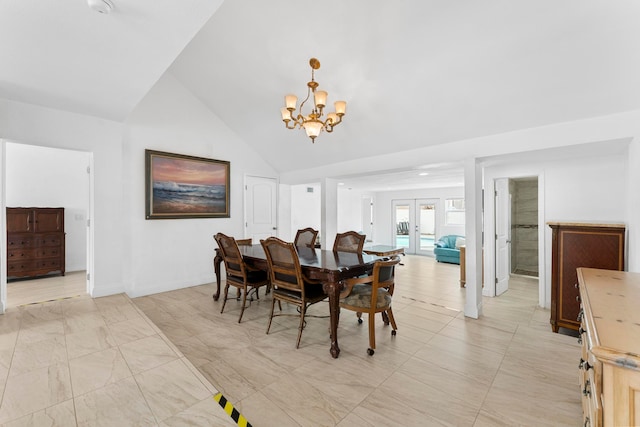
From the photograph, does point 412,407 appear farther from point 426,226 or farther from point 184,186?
point 426,226

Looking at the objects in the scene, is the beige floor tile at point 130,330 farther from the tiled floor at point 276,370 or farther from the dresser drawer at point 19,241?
the dresser drawer at point 19,241

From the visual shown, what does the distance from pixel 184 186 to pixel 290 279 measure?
310cm

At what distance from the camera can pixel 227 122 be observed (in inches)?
206

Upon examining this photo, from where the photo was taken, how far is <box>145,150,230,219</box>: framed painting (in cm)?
443

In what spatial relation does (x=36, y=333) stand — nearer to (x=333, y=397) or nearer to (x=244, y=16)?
(x=333, y=397)

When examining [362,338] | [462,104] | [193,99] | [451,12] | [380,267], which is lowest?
[362,338]

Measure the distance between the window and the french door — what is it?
388 mm

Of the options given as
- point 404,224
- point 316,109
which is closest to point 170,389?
point 316,109

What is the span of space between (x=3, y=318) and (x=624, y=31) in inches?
250

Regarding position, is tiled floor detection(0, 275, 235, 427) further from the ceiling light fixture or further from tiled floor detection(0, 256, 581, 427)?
the ceiling light fixture

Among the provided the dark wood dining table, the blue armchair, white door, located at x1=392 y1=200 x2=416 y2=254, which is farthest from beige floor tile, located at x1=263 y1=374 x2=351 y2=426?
white door, located at x1=392 y1=200 x2=416 y2=254

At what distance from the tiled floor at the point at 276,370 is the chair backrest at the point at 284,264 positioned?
58cm

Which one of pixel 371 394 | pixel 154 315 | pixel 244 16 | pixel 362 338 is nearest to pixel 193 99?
pixel 244 16

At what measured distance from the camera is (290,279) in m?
2.79
